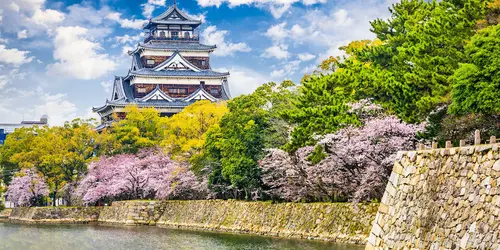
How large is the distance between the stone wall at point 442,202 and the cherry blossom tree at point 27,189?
125ft

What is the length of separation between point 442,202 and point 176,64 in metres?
50.9

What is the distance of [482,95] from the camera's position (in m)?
18.6

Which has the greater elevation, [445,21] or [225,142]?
[445,21]

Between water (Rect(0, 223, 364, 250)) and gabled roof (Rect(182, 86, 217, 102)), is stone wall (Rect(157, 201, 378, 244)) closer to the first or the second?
water (Rect(0, 223, 364, 250))

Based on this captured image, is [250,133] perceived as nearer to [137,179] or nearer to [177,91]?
[137,179]

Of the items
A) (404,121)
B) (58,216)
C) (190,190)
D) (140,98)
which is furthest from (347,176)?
(140,98)

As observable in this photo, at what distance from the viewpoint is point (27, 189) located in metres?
52.9

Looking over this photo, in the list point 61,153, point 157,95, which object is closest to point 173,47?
point 157,95

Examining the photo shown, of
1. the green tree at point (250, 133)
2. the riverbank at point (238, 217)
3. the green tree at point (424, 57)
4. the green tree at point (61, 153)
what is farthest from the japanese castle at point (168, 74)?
the green tree at point (424, 57)

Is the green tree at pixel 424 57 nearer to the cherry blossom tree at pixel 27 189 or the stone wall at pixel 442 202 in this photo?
the stone wall at pixel 442 202

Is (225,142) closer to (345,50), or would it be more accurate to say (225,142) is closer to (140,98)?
(345,50)

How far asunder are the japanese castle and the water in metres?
22.6

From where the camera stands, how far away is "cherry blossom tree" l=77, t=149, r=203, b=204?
140 feet

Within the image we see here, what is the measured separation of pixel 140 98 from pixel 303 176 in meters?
34.3
